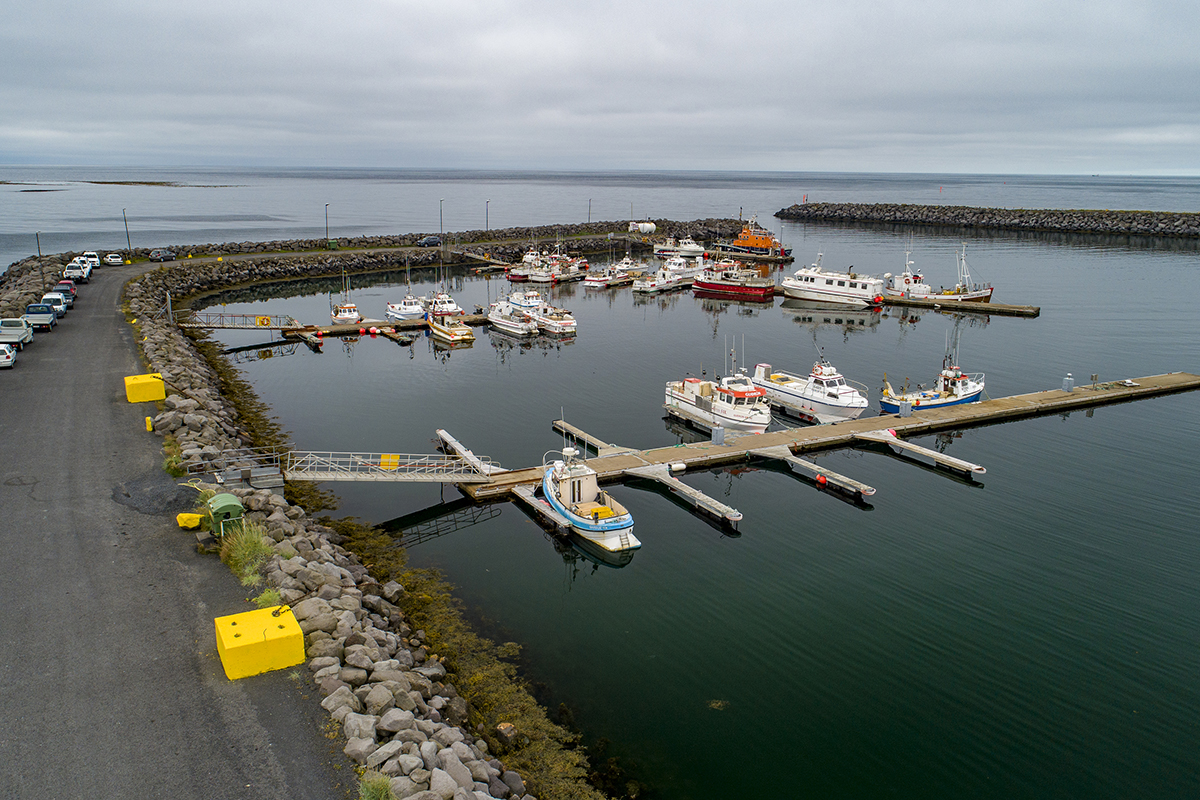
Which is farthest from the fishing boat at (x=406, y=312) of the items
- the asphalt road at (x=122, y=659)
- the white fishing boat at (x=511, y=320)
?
the asphalt road at (x=122, y=659)

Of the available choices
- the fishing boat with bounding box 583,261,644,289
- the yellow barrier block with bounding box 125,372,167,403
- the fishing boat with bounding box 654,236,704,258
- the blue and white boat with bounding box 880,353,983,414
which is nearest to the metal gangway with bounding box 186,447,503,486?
the yellow barrier block with bounding box 125,372,167,403

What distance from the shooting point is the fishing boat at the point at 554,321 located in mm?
62781

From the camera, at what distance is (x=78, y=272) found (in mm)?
63531

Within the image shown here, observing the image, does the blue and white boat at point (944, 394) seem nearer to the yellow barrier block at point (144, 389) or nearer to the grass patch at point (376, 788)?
the grass patch at point (376, 788)

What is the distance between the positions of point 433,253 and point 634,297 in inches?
1328

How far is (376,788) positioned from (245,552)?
30.2ft

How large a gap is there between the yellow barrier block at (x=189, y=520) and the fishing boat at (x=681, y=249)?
91787 millimetres

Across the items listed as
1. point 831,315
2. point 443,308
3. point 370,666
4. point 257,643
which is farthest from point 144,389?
point 831,315

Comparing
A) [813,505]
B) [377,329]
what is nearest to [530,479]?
[813,505]

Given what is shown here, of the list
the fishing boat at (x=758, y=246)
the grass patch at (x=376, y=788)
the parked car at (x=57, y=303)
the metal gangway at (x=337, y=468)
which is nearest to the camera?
the grass patch at (x=376, y=788)

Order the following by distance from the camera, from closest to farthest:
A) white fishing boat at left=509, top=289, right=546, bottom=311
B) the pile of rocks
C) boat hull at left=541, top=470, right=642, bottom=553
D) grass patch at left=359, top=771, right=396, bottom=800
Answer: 1. grass patch at left=359, top=771, right=396, bottom=800
2. the pile of rocks
3. boat hull at left=541, top=470, right=642, bottom=553
4. white fishing boat at left=509, top=289, right=546, bottom=311

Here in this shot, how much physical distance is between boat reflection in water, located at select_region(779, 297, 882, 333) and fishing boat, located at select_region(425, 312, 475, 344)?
108 feet

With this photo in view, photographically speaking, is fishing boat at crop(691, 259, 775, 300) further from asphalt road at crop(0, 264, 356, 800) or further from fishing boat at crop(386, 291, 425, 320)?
asphalt road at crop(0, 264, 356, 800)

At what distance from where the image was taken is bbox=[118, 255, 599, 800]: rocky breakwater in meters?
12.7
